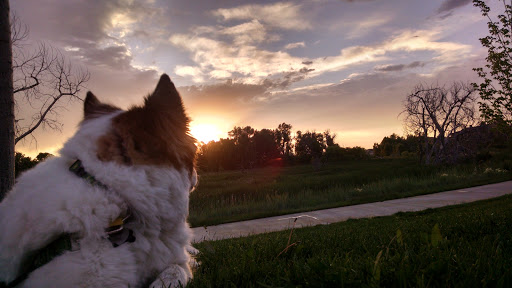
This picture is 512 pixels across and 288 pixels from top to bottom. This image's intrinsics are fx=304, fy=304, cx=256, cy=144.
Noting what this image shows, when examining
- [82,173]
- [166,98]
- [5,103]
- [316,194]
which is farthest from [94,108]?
[316,194]

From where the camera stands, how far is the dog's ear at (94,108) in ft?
8.61

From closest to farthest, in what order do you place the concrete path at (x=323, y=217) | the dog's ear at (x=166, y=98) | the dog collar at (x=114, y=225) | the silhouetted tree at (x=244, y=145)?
the dog collar at (x=114, y=225)
the dog's ear at (x=166, y=98)
the concrete path at (x=323, y=217)
the silhouetted tree at (x=244, y=145)

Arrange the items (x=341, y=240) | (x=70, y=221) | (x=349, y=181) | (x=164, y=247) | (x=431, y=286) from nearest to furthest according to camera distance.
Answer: (x=431, y=286)
(x=70, y=221)
(x=164, y=247)
(x=341, y=240)
(x=349, y=181)

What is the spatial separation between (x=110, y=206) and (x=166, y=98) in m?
1.06

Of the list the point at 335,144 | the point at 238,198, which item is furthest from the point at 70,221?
the point at 335,144

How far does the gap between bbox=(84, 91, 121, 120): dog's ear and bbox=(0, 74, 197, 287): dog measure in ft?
0.05

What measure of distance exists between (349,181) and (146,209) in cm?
2204

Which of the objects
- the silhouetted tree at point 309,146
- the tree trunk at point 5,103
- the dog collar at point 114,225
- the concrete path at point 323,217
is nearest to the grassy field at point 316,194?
the concrete path at point 323,217

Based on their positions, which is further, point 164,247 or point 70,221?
point 164,247

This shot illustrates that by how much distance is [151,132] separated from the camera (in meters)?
2.39

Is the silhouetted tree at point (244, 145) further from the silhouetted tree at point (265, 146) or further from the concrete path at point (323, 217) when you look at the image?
the concrete path at point (323, 217)

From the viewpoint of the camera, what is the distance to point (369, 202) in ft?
44.5

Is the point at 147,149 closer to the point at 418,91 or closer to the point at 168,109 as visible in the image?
the point at 168,109

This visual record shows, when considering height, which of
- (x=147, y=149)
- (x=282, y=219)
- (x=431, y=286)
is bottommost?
(x=282, y=219)
